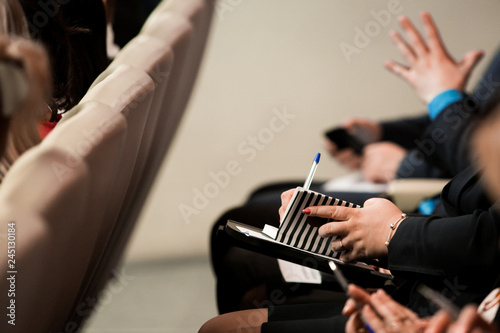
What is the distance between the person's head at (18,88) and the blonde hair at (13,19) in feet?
1.11

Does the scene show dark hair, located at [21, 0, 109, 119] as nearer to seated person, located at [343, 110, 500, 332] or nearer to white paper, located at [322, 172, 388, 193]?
seated person, located at [343, 110, 500, 332]

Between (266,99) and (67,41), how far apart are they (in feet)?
4.85

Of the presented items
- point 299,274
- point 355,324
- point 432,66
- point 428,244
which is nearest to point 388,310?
point 355,324

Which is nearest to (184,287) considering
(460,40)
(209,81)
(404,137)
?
(209,81)

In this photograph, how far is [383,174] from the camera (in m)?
1.97

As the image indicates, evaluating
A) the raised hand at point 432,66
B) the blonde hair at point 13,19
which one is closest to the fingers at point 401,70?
the raised hand at point 432,66

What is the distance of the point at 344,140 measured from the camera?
6.69 feet

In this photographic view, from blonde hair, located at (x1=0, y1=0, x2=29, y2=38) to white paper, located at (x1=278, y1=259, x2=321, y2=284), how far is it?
680mm

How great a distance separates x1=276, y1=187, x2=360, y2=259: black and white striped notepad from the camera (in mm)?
899

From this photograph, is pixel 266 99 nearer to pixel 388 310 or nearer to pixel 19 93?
pixel 388 310

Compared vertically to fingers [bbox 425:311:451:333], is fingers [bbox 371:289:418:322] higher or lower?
lower

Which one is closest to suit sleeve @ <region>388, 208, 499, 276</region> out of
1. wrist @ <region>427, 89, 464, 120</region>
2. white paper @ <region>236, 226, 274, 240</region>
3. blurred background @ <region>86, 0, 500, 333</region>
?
white paper @ <region>236, 226, 274, 240</region>

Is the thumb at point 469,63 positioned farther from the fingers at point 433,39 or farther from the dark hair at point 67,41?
the dark hair at point 67,41

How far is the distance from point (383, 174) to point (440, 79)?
2.05ft
